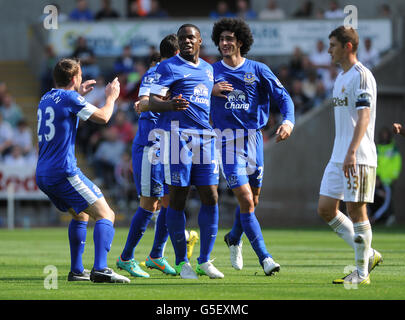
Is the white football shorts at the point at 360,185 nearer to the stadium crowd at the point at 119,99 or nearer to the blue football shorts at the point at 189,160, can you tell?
the blue football shorts at the point at 189,160

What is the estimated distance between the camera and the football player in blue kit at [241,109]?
9430mm

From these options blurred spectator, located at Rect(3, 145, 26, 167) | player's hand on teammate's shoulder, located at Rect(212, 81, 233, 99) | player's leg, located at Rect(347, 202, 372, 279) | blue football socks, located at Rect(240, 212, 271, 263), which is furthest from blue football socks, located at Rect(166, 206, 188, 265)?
blurred spectator, located at Rect(3, 145, 26, 167)

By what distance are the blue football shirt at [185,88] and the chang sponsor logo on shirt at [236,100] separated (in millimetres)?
821

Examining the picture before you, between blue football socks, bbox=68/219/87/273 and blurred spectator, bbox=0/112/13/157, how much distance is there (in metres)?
14.3

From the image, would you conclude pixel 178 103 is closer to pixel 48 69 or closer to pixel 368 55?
pixel 368 55

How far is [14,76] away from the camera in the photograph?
2791 cm

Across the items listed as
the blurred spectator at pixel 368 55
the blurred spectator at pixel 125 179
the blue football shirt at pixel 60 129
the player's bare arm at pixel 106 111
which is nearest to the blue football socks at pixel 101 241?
the blue football shirt at pixel 60 129

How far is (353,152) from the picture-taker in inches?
305

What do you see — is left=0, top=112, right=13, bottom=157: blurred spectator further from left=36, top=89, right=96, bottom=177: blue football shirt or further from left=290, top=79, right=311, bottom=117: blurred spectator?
left=36, top=89, right=96, bottom=177: blue football shirt

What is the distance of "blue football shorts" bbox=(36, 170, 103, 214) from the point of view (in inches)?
328

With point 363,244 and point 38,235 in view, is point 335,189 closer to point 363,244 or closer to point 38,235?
point 363,244

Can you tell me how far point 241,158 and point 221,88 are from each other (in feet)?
2.70

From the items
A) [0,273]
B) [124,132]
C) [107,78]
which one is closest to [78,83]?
[0,273]

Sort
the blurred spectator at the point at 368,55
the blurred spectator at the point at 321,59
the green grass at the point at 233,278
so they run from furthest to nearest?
the blurred spectator at the point at 321,59, the blurred spectator at the point at 368,55, the green grass at the point at 233,278
